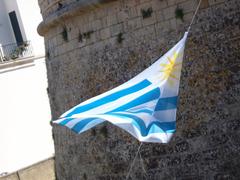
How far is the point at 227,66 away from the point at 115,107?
1.87 meters

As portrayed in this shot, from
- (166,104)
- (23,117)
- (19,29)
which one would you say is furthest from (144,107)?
(19,29)

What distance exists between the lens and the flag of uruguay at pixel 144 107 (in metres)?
4.51

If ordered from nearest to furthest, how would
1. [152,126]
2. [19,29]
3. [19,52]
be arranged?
[152,126]
[19,52]
[19,29]

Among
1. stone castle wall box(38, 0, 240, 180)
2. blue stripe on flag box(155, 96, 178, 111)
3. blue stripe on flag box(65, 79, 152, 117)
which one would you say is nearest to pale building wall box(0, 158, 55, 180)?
stone castle wall box(38, 0, 240, 180)

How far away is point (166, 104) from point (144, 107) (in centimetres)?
20

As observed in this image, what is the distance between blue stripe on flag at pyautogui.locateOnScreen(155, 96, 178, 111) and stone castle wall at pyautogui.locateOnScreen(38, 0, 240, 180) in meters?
1.52

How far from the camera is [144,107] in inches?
183

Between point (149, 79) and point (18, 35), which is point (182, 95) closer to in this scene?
point (149, 79)

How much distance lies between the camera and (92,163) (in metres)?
7.62

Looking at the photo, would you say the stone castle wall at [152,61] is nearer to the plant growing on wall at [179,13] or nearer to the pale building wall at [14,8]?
the plant growing on wall at [179,13]

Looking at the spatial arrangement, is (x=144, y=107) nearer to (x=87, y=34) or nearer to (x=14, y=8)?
(x=87, y=34)

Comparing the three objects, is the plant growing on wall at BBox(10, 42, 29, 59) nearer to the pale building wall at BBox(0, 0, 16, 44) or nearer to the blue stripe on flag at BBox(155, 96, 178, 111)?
the pale building wall at BBox(0, 0, 16, 44)

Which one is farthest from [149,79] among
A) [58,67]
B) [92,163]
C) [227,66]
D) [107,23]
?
[58,67]

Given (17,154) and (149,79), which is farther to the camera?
(17,154)
